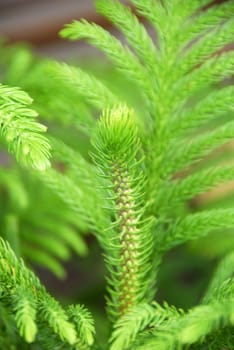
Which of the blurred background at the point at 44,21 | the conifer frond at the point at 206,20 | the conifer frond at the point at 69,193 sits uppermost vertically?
the blurred background at the point at 44,21

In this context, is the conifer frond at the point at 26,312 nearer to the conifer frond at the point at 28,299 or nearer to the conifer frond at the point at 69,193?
the conifer frond at the point at 28,299

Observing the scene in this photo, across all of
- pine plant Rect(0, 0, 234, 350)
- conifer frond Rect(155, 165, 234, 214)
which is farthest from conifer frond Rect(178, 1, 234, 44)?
conifer frond Rect(155, 165, 234, 214)

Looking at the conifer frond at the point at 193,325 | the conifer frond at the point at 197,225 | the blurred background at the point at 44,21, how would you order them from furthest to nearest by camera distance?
the blurred background at the point at 44,21 < the conifer frond at the point at 197,225 < the conifer frond at the point at 193,325

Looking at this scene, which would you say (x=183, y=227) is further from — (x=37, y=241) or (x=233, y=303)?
(x=37, y=241)

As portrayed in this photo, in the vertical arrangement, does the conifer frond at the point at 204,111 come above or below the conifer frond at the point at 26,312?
above

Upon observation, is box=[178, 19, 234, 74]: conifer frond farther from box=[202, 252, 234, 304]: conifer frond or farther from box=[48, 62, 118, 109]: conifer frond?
box=[202, 252, 234, 304]: conifer frond

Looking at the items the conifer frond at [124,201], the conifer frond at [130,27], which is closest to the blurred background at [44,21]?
the conifer frond at [130,27]

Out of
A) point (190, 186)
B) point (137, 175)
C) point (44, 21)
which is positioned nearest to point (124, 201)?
point (137, 175)
